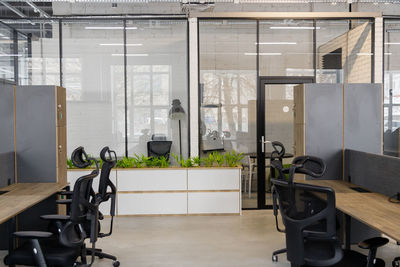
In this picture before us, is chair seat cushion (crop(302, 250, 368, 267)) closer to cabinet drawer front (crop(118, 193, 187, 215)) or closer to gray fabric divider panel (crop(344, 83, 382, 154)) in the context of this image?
gray fabric divider panel (crop(344, 83, 382, 154))

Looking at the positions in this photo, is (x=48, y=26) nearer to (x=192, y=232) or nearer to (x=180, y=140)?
(x=180, y=140)

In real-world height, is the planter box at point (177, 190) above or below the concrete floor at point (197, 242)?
above

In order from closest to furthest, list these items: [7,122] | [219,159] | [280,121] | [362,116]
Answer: [7,122] → [362,116] → [219,159] → [280,121]

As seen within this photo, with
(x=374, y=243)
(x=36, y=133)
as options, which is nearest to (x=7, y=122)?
(x=36, y=133)

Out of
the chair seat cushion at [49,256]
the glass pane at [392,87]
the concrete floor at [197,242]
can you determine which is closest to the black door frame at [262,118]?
the concrete floor at [197,242]

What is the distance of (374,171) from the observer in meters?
4.14

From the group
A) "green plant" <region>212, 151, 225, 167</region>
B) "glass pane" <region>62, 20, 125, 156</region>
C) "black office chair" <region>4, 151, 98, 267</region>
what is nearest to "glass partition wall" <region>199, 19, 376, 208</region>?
"green plant" <region>212, 151, 225, 167</region>

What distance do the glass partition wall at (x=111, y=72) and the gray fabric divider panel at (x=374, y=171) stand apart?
3.17 metres

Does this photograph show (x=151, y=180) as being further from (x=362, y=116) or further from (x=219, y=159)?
(x=362, y=116)

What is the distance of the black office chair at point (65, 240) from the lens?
2.79 meters

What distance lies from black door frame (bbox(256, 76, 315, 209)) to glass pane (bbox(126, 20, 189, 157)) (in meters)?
1.33

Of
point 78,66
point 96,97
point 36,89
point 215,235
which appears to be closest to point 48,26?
point 78,66

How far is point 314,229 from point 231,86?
4.36 meters

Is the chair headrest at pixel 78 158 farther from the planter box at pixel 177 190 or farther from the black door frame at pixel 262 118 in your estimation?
the black door frame at pixel 262 118
